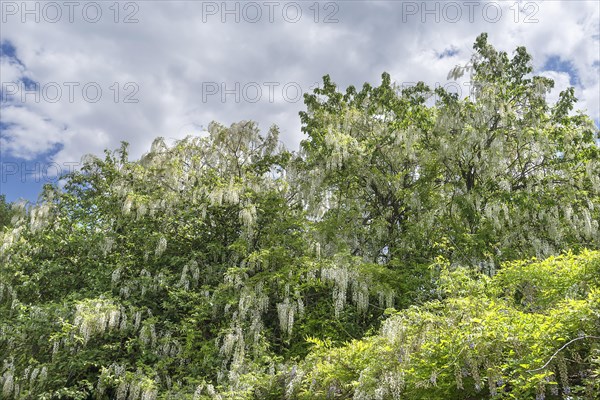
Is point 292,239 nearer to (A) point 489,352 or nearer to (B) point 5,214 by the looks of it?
(A) point 489,352

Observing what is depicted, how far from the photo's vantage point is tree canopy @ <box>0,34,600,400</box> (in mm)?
8266

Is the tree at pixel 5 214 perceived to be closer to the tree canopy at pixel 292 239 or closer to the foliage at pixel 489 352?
the tree canopy at pixel 292 239

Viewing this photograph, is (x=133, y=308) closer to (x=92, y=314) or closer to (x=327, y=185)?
(x=92, y=314)

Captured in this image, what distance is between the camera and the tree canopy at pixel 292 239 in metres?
8.27

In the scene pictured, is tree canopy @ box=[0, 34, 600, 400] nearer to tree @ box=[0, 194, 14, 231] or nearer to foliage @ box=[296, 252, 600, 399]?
foliage @ box=[296, 252, 600, 399]

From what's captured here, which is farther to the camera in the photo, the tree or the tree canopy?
the tree

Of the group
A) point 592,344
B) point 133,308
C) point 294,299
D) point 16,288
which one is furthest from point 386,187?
point 16,288

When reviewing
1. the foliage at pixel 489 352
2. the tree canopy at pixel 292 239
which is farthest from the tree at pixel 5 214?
the foliage at pixel 489 352

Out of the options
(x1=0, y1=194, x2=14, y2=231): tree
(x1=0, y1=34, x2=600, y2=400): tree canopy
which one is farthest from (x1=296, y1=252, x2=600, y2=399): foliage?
(x1=0, y1=194, x2=14, y2=231): tree

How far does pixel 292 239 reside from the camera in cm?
1078

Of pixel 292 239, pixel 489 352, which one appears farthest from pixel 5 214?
pixel 489 352

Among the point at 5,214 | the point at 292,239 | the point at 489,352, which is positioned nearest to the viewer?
the point at 489,352

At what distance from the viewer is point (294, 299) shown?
32.7ft

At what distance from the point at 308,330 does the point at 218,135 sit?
20.0 ft
